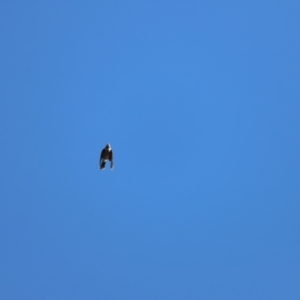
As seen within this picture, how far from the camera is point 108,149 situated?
19547mm
